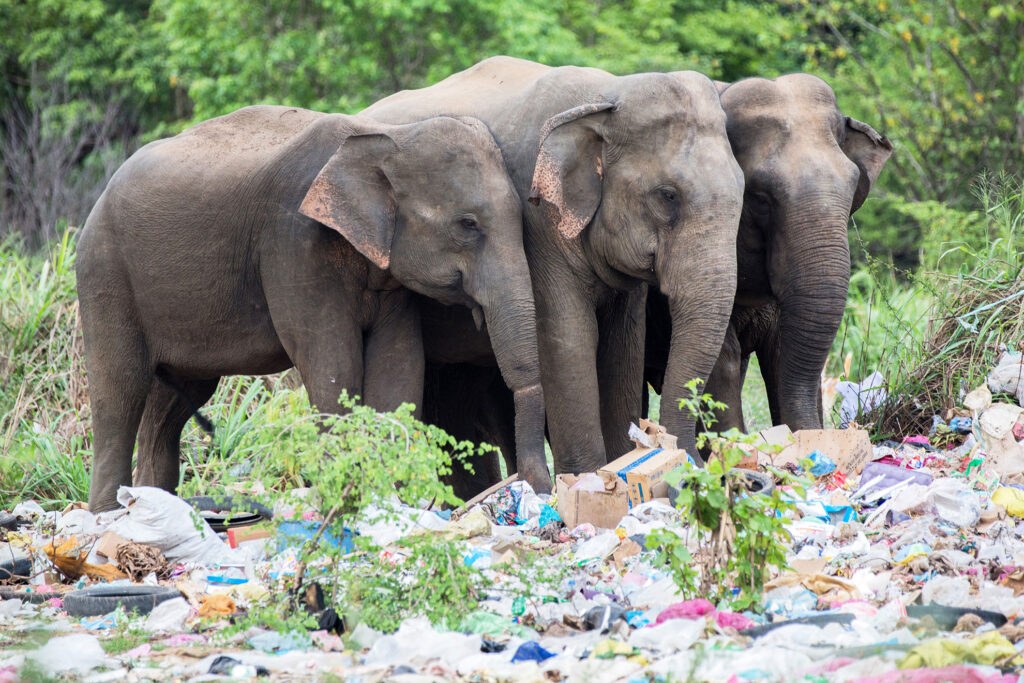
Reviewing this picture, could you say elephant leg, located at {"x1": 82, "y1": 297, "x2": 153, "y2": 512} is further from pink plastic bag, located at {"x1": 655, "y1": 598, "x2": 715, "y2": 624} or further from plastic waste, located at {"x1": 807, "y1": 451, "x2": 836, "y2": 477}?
pink plastic bag, located at {"x1": 655, "y1": 598, "x2": 715, "y2": 624}

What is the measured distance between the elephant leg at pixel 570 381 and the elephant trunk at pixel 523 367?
0.31 m

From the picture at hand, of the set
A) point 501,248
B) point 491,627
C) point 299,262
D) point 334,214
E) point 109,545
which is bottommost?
point 109,545

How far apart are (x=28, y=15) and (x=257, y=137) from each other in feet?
51.7

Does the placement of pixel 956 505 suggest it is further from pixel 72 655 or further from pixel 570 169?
pixel 72 655

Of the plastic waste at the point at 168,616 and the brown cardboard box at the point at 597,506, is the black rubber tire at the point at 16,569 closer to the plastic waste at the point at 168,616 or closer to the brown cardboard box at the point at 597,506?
the plastic waste at the point at 168,616

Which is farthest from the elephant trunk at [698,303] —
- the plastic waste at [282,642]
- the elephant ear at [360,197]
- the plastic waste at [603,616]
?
the plastic waste at [282,642]

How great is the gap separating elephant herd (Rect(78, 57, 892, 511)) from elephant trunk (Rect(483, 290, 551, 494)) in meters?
0.01

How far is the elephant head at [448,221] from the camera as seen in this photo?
260 inches

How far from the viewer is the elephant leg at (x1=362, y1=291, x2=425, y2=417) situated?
23.1ft

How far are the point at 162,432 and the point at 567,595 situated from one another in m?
4.04

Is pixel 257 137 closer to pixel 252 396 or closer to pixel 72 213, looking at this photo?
pixel 252 396

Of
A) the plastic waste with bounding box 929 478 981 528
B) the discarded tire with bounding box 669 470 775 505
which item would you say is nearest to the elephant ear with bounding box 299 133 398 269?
the discarded tire with bounding box 669 470 775 505

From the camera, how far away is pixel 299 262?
23.0ft

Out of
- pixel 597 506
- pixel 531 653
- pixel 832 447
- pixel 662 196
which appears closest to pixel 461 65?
pixel 662 196
